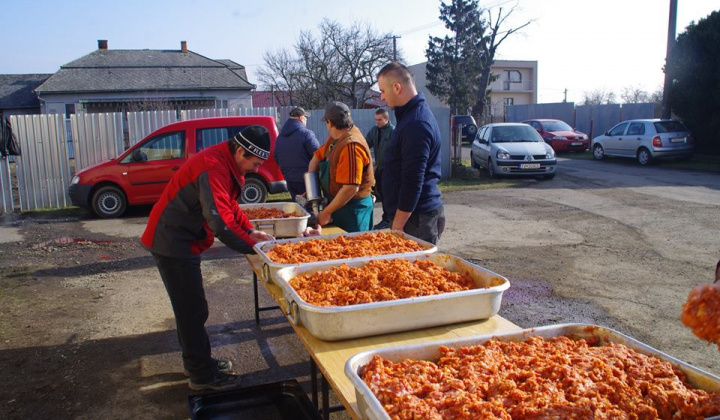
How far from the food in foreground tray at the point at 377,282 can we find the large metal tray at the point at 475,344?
488mm

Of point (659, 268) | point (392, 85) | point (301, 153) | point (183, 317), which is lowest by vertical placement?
point (659, 268)

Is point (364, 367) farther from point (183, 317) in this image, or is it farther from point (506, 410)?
point (183, 317)

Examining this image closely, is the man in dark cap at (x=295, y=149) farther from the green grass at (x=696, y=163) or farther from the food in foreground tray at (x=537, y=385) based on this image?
the green grass at (x=696, y=163)

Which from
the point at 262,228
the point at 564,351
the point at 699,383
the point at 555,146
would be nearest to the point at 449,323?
the point at 564,351

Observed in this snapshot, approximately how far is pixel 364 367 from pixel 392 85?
247 cm

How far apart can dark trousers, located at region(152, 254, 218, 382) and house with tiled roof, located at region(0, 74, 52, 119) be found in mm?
43167

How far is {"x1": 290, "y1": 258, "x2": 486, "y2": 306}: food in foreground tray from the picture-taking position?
272cm

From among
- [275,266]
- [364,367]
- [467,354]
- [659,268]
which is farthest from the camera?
[659,268]

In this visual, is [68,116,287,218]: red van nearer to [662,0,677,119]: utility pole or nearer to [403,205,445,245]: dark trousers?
[403,205,445,245]: dark trousers

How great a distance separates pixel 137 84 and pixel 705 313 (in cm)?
3885

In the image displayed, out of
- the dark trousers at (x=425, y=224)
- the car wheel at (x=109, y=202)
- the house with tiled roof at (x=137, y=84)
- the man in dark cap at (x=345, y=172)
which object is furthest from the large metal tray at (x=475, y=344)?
the house with tiled roof at (x=137, y=84)

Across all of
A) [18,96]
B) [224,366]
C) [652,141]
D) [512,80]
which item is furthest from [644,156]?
[512,80]

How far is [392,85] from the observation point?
4.04 meters

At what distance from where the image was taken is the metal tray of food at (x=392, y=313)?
2.48 meters
